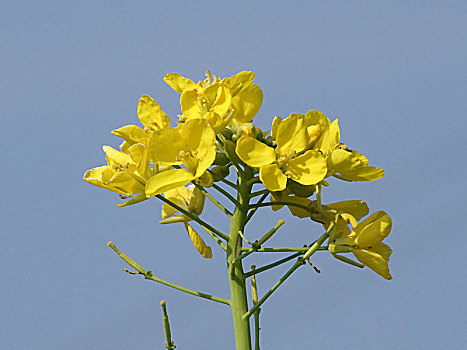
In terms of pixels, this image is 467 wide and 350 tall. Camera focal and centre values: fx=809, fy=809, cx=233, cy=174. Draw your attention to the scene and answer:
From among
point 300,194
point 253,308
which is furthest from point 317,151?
point 253,308

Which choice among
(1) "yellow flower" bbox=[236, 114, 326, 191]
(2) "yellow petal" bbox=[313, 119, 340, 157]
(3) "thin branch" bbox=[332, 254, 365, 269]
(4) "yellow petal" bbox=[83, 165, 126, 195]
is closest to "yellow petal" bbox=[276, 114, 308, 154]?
(1) "yellow flower" bbox=[236, 114, 326, 191]

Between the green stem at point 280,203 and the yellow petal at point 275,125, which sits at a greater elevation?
the yellow petal at point 275,125

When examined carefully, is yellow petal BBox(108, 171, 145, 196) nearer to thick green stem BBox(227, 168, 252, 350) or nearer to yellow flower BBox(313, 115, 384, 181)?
thick green stem BBox(227, 168, 252, 350)

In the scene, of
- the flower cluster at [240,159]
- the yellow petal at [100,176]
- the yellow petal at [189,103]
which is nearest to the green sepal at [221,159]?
the flower cluster at [240,159]

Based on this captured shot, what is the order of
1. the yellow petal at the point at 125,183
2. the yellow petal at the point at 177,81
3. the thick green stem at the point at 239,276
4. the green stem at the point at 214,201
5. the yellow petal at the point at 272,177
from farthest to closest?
the yellow petal at the point at 177,81
the green stem at the point at 214,201
the thick green stem at the point at 239,276
the yellow petal at the point at 125,183
the yellow petal at the point at 272,177

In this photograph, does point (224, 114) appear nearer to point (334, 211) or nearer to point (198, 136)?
point (198, 136)

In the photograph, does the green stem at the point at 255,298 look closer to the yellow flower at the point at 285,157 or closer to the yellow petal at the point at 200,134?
the yellow flower at the point at 285,157
